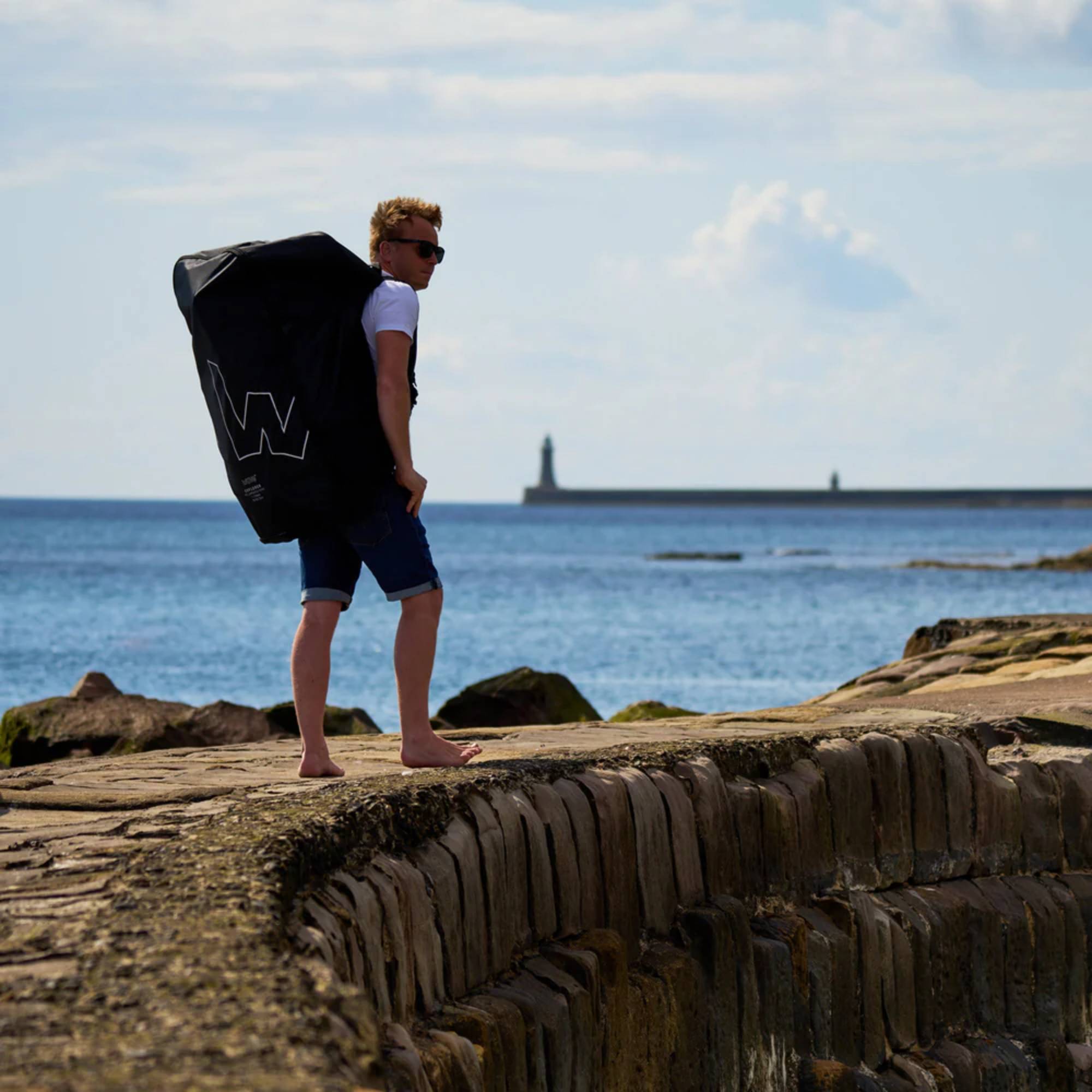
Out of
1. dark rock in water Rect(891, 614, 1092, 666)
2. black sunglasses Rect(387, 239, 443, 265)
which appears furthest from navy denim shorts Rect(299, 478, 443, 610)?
dark rock in water Rect(891, 614, 1092, 666)

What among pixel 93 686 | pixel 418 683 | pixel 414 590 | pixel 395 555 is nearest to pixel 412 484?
pixel 395 555

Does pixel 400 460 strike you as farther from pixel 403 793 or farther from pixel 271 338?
pixel 403 793

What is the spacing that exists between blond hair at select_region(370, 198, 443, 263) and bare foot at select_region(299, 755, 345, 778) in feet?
4.85

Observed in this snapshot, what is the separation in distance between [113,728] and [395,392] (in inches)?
173

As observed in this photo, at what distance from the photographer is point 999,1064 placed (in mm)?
5215

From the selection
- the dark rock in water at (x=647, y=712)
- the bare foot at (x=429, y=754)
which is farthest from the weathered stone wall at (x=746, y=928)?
the dark rock in water at (x=647, y=712)

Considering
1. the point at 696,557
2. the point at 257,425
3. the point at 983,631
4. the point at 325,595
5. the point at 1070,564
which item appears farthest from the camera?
the point at 696,557

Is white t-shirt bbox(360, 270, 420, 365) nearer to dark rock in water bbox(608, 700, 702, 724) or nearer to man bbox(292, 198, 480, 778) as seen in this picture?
man bbox(292, 198, 480, 778)

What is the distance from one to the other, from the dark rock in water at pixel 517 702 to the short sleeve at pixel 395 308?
548 cm

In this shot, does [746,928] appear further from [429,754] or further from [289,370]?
[289,370]

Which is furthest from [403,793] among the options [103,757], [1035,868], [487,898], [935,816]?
[1035,868]

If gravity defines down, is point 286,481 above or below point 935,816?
above

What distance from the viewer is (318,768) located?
455 centimetres

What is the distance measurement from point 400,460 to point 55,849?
1520 mm
